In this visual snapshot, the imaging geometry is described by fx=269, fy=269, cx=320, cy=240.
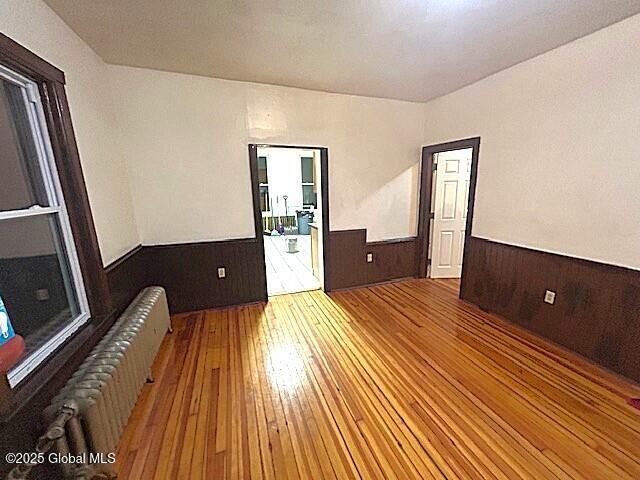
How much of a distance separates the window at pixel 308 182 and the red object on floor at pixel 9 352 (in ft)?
26.5

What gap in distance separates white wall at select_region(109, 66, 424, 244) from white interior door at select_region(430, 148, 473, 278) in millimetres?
529


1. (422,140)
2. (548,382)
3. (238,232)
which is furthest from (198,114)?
(548,382)

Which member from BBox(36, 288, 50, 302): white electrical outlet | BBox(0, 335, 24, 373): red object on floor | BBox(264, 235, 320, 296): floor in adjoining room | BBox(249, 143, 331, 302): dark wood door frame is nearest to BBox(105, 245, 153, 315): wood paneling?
BBox(36, 288, 50, 302): white electrical outlet

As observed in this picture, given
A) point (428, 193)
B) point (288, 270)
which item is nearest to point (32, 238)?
point (288, 270)

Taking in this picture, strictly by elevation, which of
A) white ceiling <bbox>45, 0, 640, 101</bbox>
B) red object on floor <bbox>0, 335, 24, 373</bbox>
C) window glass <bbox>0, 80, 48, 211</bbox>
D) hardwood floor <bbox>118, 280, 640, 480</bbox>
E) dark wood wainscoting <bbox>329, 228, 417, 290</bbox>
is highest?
white ceiling <bbox>45, 0, 640, 101</bbox>

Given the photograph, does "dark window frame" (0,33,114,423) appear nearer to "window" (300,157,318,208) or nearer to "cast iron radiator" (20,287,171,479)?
"cast iron radiator" (20,287,171,479)

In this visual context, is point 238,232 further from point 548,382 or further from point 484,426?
point 548,382

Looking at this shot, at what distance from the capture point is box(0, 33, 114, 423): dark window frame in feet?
4.06

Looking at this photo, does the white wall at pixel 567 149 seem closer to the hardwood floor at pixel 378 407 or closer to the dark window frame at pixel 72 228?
the hardwood floor at pixel 378 407

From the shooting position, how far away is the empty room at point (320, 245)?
1.47 meters

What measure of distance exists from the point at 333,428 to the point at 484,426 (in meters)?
0.96

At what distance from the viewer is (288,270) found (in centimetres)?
505

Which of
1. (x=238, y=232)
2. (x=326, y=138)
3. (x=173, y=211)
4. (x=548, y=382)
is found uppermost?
(x=326, y=138)

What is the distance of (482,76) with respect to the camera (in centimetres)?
296
